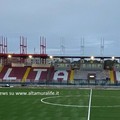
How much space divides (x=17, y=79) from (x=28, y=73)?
441 cm

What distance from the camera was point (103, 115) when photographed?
27.0m

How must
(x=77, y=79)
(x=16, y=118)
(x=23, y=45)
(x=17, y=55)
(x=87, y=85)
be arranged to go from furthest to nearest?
(x=23, y=45) → (x=17, y=55) → (x=77, y=79) → (x=87, y=85) → (x=16, y=118)

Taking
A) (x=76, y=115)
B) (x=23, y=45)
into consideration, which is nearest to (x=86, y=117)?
(x=76, y=115)

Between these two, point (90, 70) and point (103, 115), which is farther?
point (90, 70)

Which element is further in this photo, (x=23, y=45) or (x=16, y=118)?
(x=23, y=45)

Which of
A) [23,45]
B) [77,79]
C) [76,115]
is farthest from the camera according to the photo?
[23,45]

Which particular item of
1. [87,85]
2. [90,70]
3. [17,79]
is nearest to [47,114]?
[87,85]

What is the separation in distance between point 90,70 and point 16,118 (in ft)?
237

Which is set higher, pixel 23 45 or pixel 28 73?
pixel 23 45

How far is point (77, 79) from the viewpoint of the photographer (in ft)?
295

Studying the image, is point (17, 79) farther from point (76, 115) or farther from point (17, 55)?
point (76, 115)

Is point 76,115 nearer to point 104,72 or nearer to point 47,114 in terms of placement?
point 47,114

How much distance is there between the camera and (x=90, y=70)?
96375 millimetres

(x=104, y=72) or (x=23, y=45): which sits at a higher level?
(x=23, y=45)
